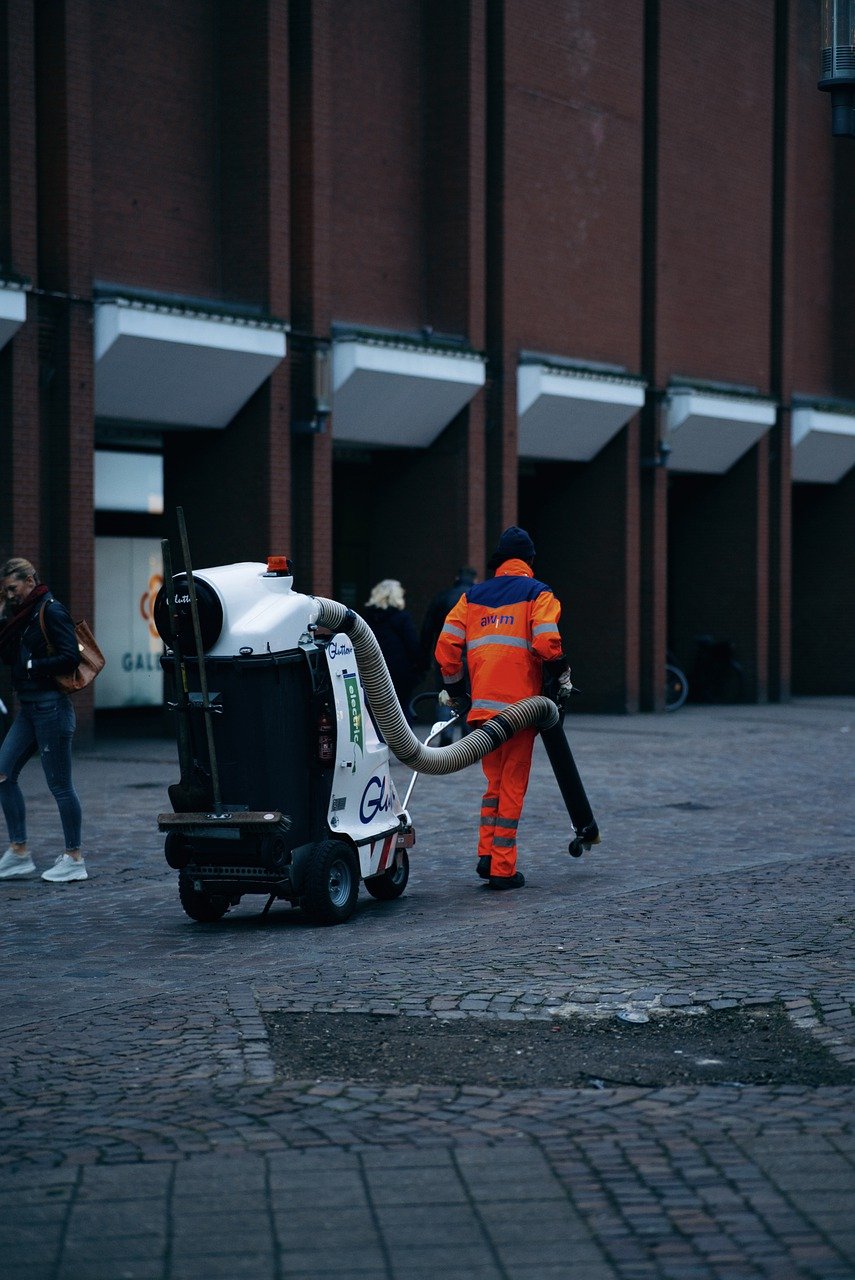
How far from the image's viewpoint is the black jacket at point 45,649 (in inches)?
392

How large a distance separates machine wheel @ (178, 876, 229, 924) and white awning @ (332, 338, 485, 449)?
12.2 meters

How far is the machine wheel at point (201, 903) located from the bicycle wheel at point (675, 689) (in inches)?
676

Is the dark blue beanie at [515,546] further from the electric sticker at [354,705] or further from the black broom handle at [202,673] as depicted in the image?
the black broom handle at [202,673]

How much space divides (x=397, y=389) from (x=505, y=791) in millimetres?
12024

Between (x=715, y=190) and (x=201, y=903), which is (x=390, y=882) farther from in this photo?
(x=715, y=190)

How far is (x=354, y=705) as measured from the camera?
8.77m

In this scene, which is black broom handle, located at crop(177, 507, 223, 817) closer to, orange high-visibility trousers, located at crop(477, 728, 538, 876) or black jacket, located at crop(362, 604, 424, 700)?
orange high-visibility trousers, located at crop(477, 728, 538, 876)

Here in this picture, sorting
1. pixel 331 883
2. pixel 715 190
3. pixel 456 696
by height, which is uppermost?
pixel 715 190

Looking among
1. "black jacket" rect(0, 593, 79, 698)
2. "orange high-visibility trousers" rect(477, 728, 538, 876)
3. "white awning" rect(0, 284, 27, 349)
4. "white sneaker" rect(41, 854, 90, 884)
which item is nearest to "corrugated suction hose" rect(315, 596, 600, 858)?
"orange high-visibility trousers" rect(477, 728, 538, 876)

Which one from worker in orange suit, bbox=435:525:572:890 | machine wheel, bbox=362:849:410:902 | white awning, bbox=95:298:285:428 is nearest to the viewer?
machine wheel, bbox=362:849:410:902

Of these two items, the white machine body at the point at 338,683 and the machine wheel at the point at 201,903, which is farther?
the machine wheel at the point at 201,903

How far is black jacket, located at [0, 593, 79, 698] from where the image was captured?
392 inches

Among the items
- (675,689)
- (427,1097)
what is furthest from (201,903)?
(675,689)

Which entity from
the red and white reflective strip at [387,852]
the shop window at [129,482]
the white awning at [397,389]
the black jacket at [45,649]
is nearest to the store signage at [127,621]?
the shop window at [129,482]
